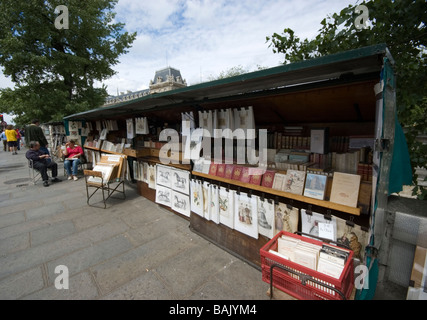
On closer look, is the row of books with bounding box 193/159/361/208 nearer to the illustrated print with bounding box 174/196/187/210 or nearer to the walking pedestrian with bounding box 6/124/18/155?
the illustrated print with bounding box 174/196/187/210

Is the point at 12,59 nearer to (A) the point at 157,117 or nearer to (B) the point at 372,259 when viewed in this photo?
(A) the point at 157,117

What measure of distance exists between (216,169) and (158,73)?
66.7m

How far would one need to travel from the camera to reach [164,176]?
15.8ft

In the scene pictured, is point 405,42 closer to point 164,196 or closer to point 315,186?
point 315,186

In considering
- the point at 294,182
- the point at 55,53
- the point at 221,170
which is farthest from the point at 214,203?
the point at 55,53

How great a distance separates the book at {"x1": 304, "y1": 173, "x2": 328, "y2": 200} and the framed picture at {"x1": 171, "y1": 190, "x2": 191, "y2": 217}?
2568 mm

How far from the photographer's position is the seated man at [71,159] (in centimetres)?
830

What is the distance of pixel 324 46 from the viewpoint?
3438mm

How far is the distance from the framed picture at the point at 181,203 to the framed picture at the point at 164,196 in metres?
0.11

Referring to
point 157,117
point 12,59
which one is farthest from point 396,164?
point 12,59

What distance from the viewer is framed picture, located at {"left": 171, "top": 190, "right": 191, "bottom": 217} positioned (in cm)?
434

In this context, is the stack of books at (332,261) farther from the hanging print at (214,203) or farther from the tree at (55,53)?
the tree at (55,53)

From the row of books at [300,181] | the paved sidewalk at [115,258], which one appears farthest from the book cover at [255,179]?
the paved sidewalk at [115,258]

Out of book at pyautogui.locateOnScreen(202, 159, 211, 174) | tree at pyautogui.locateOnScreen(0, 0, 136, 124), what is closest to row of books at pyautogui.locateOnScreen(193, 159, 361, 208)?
book at pyautogui.locateOnScreen(202, 159, 211, 174)
